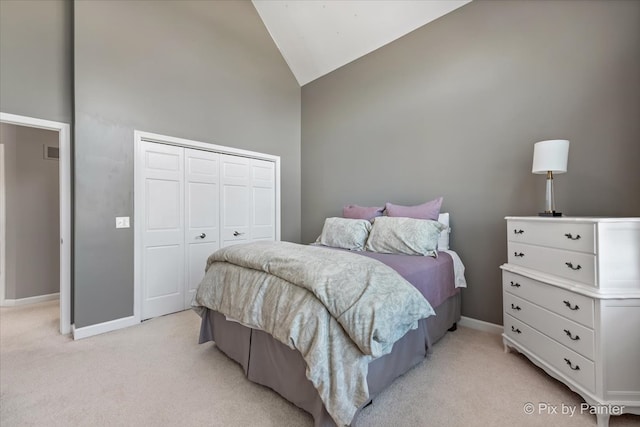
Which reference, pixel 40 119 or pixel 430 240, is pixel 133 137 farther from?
pixel 430 240

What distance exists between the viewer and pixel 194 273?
→ 3371mm

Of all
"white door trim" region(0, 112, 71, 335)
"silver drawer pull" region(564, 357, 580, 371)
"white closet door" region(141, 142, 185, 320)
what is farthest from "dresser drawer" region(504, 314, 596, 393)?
"white door trim" region(0, 112, 71, 335)

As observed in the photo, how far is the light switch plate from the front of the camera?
2777 millimetres

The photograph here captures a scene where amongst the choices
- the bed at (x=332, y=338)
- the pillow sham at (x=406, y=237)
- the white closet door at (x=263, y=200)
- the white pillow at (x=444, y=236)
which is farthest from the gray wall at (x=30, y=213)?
the white pillow at (x=444, y=236)

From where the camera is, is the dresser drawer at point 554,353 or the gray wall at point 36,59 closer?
the dresser drawer at point 554,353

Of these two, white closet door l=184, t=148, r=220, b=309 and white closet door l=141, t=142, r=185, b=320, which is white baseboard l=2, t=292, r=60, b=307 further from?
white closet door l=184, t=148, r=220, b=309

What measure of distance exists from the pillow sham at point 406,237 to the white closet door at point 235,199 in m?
1.94

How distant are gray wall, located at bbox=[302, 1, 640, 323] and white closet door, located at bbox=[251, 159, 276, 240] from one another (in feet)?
3.57

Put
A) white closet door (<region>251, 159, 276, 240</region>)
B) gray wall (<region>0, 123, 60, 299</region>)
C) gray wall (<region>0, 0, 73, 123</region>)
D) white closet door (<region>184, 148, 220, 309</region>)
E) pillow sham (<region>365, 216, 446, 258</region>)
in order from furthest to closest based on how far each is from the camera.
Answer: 1. white closet door (<region>251, 159, 276, 240</region>)
2. gray wall (<region>0, 123, 60, 299</region>)
3. white closet door (<region>184, 148, 220, 309</region>)
4. pillow sham (<region>365, 216, 446, 258</region>)
5. gray wall (<region>0, 0, 73, 123</region>)

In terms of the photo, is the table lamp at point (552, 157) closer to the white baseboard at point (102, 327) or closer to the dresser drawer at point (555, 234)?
the dresser drawer at point (555, 234)

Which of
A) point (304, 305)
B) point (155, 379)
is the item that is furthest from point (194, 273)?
point (304, 305)

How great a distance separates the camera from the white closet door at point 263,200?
4.02 m

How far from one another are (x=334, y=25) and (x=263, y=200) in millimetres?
2524

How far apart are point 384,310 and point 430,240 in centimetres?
131
